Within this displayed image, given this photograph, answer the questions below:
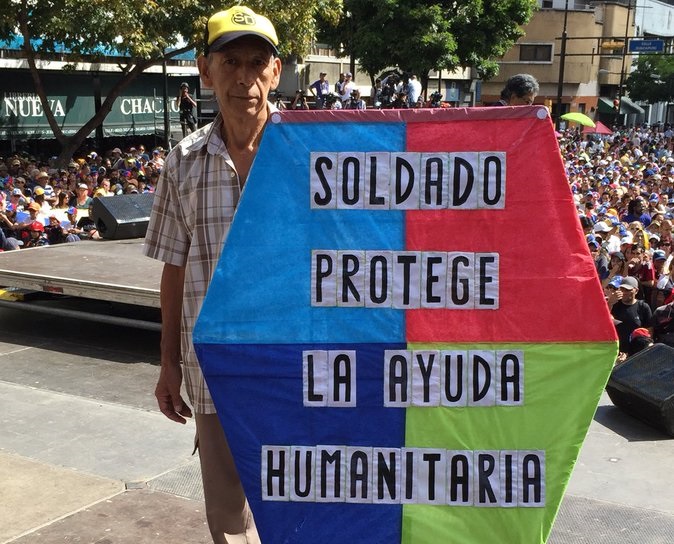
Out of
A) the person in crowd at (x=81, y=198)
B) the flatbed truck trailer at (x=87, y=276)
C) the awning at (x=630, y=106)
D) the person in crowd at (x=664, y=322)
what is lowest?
the awning at (x=630, y=106)

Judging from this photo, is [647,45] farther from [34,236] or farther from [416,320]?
[416,320]

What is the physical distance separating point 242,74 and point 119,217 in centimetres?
800

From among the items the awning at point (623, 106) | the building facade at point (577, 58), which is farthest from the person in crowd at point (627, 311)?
the awning at point (623, 106)

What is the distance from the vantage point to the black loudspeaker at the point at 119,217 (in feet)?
33.9

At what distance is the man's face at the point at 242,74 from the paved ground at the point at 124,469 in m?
2.28

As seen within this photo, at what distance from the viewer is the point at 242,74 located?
2615 mm

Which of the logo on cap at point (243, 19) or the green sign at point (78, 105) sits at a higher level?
the logo on cap at point (243, 19)

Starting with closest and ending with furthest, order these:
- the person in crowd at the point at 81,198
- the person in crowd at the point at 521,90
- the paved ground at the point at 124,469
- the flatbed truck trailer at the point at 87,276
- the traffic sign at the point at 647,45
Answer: the paved ground at the point at 124,469, the person in crowd at the point at 521,90, the flatbed truck trailer at the point at 87,276, the person in crowd at the point at 81,198, the traffic sign at the point at 647,45

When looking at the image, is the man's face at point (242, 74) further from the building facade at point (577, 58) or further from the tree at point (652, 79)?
the tree at point (652, 79)

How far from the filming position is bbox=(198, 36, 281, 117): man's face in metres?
2.62

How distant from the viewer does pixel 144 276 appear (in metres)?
8.16

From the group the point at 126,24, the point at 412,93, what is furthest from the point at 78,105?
the point at 412,93

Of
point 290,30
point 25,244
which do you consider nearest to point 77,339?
point 25,244

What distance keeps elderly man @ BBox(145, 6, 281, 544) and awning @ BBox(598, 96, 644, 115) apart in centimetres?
6626
